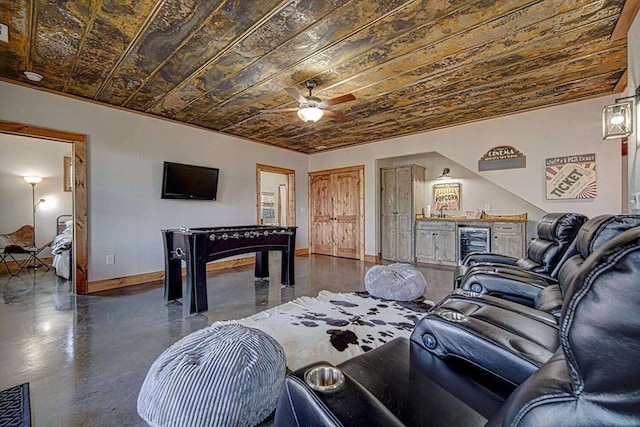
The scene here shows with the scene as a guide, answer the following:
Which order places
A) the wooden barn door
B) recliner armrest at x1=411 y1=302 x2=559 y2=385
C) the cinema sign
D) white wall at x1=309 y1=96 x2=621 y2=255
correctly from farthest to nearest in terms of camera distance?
the wooden barn door → the cinema sign → white wall at x1=309 y1=96 x2=621 y2=255 → recliner armrest at x1=411 y1=302 x2=559 y2=385

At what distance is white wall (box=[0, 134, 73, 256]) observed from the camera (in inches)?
216

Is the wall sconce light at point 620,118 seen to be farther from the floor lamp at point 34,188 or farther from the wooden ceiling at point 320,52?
the floor lamp at point 34,188

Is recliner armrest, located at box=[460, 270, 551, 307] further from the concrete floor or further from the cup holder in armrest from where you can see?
the cup holder in armrest

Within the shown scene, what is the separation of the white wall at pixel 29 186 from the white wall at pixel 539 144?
7162mm

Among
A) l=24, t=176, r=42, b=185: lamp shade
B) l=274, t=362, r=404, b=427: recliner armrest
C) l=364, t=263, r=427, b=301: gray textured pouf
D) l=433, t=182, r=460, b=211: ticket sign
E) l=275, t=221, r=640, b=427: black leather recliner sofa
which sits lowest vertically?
l=364, t=263, r=427, b=301: gray textured pouf

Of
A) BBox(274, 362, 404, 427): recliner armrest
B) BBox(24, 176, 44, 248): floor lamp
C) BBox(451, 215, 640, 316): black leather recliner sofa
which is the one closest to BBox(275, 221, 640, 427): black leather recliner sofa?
BBox(274, 362, 404, 427): recliner armrest

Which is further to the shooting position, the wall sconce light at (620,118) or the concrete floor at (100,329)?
the wall sconce light at (620,118)

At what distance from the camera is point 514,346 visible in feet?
3.54

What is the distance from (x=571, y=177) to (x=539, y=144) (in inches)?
24.9

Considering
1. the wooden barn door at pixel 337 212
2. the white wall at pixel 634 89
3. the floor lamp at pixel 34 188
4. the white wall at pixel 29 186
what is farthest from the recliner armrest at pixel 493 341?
the floor lamp at pixel 34 188

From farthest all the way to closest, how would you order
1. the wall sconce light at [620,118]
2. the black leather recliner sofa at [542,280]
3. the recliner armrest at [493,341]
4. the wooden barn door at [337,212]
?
the wooden barn door at [337,212] < the wall sconce light at [620,118] < the black leather recliner sofa at [542,280] < the recliner armrest at [493,341]

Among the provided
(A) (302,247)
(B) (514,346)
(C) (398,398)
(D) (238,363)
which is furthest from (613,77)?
(A) (302,247)

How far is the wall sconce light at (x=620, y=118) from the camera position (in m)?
2.40

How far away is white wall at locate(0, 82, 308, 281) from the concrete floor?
2.19 feet
